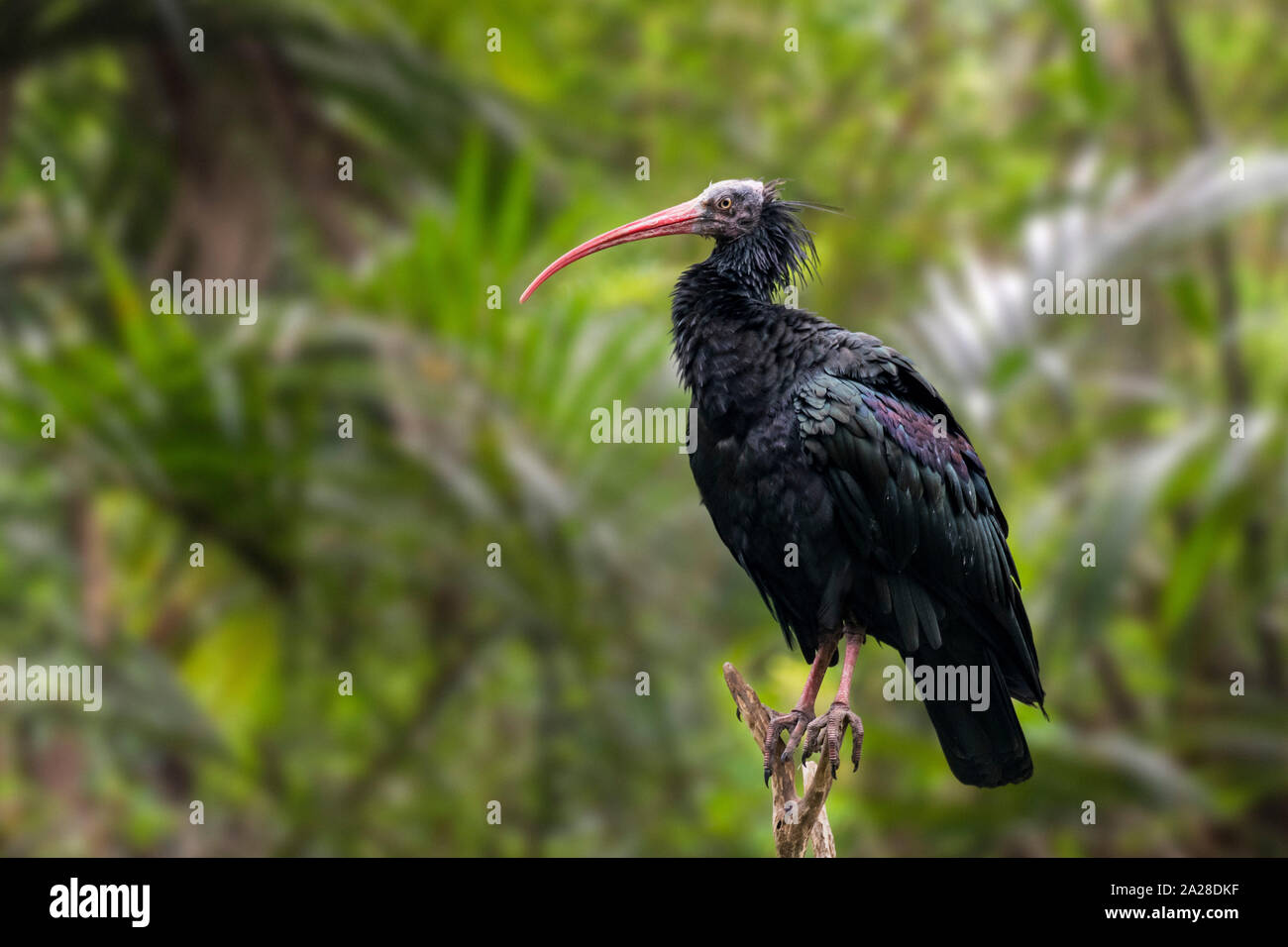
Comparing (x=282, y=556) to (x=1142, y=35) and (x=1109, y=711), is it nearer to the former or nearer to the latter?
(x=1109, y=711)

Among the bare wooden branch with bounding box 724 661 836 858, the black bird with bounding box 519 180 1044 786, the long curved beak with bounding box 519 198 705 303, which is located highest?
the long curved beak with bounding box 519 198 705 303

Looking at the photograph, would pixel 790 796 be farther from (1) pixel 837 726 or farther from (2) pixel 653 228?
(2) pixel 653 228

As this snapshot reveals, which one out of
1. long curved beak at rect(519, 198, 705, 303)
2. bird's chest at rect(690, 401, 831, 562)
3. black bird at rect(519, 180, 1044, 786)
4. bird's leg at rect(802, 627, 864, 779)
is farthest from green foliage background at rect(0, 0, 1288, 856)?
bird's chest at rect(690, 401, 831, 562)

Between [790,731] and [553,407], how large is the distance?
2.61 metres

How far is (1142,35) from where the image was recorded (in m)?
10.1

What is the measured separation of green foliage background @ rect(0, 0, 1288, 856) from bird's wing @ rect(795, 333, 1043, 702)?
5.81 ft

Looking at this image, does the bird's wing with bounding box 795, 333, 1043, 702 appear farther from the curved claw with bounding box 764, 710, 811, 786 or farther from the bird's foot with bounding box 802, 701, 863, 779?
the curved claw with bounding box 764, 710, 811, 786

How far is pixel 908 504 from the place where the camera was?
11.5 feet

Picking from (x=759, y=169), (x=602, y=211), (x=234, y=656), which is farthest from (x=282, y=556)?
(x=759, y=169)

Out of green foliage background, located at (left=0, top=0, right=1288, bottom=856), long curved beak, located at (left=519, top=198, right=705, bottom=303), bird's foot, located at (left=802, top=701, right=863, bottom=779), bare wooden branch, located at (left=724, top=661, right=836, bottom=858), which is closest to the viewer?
bare wooden branch, located at (left=724, top=661, right=836, bottom=858)

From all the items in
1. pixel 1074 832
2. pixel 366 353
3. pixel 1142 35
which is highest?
pixel 1142 35

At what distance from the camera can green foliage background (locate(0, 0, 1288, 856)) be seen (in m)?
5.91

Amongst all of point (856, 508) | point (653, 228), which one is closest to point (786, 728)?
point (856, 508)

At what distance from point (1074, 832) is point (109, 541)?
6.60m
